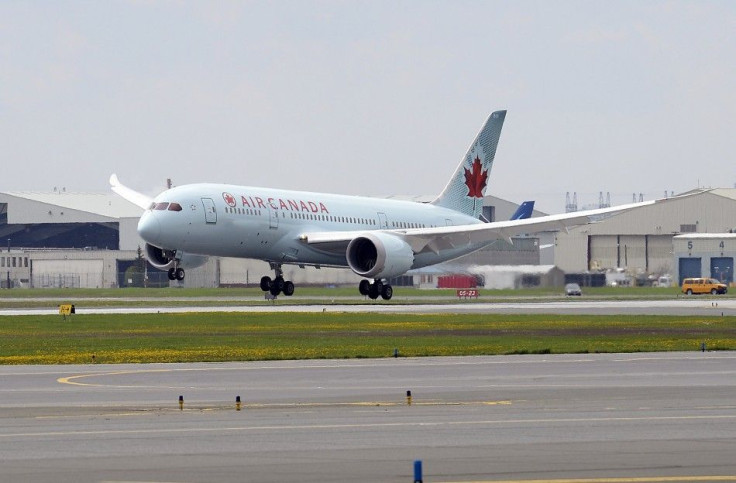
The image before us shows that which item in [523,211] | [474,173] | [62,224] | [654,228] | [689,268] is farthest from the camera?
[62,224]

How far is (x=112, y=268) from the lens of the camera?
120 metres

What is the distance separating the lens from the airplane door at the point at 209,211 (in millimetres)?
65188

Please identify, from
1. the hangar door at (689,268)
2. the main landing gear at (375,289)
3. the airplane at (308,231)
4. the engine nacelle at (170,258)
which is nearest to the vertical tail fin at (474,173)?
the airplane at (308,231)

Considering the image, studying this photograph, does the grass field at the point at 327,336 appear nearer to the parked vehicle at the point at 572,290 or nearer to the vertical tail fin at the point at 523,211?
the parked vehicle at the point at 572,290

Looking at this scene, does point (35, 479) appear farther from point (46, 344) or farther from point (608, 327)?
point (608, 327)

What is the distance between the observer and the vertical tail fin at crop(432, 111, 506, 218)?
83.9m

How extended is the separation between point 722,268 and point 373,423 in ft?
347

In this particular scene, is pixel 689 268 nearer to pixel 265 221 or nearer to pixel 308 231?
pixel 308 231

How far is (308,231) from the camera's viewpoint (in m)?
71.0

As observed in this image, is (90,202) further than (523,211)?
Yes

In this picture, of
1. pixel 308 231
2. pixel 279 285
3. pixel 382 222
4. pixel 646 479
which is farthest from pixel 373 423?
pixel 382 222

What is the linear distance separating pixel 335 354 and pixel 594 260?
9698cm

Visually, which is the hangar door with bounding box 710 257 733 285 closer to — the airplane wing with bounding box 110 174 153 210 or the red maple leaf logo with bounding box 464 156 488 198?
the red maple leaf logo with bounding box 464 156 488 198

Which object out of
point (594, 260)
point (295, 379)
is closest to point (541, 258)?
point (594, 260)
